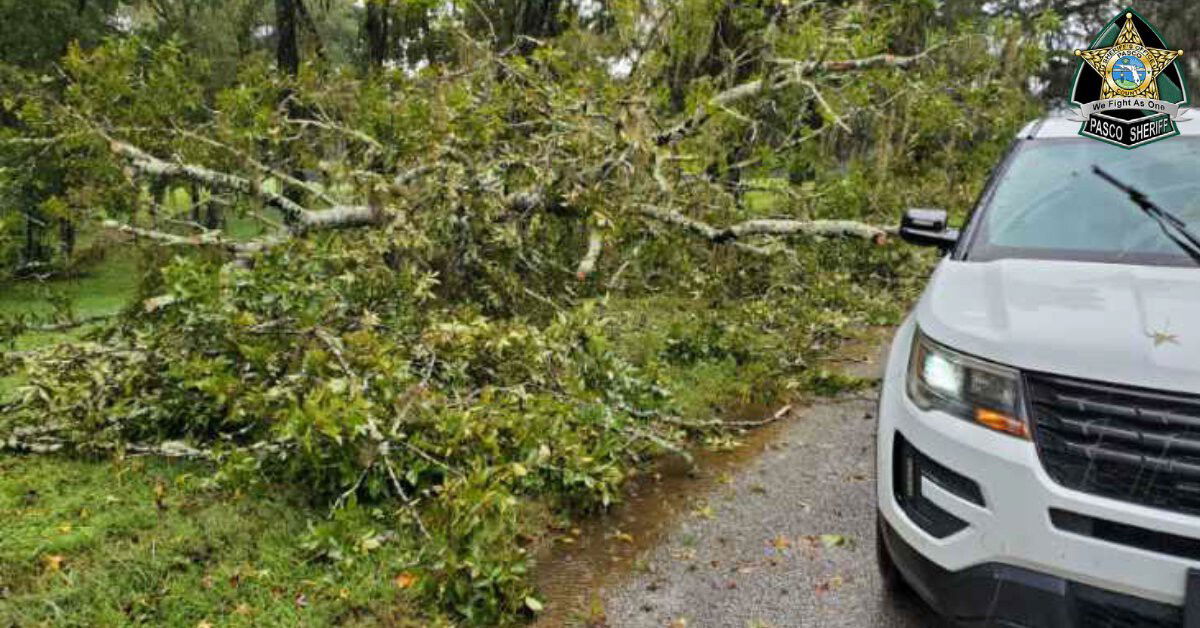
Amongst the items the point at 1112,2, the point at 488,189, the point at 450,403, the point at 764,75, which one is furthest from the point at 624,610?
the point at 1112,2

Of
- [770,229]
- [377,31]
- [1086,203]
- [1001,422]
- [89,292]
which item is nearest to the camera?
[1001,422]

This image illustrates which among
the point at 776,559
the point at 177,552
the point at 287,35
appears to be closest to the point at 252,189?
the point at 177,552

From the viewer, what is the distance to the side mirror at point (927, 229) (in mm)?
3443

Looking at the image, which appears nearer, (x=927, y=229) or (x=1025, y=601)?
(x=1025, y=601)

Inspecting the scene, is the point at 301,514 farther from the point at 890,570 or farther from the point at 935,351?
the point at 935,351

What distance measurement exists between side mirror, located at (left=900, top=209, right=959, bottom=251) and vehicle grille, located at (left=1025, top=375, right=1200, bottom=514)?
1529 millimetres

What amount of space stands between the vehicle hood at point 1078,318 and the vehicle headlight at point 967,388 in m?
0.04

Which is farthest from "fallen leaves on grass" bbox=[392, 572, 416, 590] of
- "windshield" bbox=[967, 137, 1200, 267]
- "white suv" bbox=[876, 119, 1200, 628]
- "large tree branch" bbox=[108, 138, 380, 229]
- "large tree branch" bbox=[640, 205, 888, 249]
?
"large tree branch" bbox=[640, 205, 888, 249]

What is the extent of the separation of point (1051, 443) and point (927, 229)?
66.6 inches

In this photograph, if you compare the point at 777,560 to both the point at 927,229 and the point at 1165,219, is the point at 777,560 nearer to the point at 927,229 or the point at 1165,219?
the point at 927,229

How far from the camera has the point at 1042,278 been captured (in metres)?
2.51

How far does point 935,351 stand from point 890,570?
2.99 feet

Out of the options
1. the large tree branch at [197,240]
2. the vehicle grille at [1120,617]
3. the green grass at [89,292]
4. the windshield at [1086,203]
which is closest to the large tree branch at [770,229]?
the windshield at [1086,203]

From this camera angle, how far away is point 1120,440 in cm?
193
